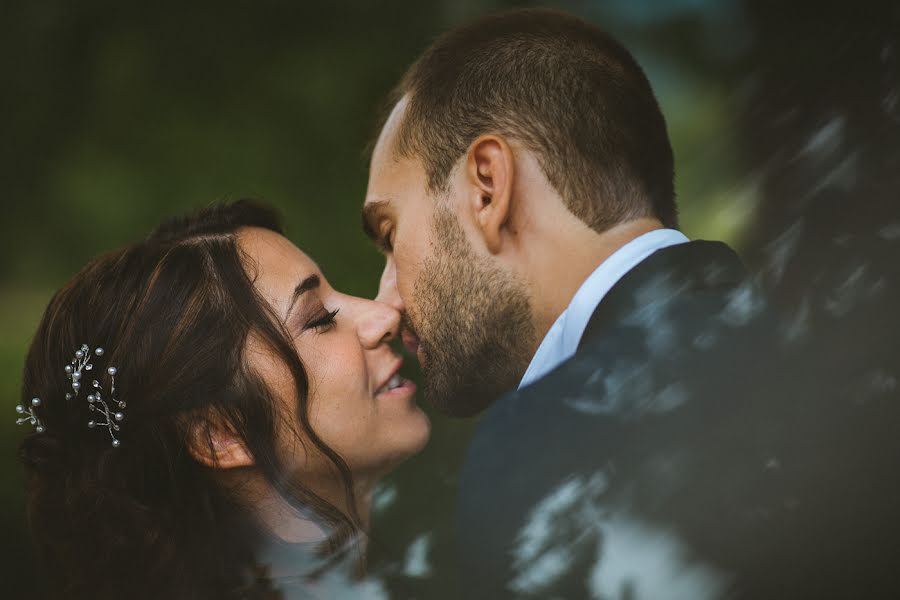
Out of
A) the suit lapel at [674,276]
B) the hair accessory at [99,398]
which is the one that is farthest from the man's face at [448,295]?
the hair accessory at [99,398]

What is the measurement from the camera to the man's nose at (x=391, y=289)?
2.58 ft

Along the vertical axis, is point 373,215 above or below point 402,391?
above

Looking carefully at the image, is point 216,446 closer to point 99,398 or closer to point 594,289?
point 99,398

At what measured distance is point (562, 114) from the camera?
2.28 feet

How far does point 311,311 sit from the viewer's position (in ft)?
2.33

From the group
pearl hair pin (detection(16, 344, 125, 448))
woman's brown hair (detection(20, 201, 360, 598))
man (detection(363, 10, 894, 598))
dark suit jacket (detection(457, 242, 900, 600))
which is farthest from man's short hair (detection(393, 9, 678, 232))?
pearl hair pin (detection(16, 344, 125, 448))

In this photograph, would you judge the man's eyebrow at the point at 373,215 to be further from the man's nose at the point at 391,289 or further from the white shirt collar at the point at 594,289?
the white shirt collar at the point at 594,289

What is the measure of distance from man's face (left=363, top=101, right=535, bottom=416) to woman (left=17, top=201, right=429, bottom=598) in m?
0.04

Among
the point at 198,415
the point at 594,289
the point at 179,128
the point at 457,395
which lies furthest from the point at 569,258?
the point at 179,128

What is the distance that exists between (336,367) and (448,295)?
0.11 metres

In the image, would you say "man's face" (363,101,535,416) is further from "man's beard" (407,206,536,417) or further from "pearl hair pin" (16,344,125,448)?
"pearl hair pin" (16,344,125,448)

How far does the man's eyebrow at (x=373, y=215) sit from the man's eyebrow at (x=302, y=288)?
0.08m

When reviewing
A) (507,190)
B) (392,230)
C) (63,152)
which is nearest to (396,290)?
(392,230)

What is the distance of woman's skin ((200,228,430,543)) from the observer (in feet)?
2.31
